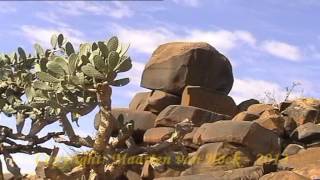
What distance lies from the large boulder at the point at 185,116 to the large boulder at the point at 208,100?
2.40 ft

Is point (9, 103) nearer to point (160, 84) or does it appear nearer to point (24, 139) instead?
point (24, 139)

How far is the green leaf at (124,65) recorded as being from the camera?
7.91 metres

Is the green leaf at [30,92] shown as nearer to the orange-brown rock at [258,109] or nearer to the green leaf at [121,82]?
the green leaf at [121,82]

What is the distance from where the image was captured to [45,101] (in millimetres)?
8727

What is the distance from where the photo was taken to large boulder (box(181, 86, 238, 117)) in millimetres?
16139

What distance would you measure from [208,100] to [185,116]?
5.25 ft

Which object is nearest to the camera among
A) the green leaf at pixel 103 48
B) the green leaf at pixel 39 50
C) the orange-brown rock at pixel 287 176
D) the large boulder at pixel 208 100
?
the green leaf at pixel 103 48

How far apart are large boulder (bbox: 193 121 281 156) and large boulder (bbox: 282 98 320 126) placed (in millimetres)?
1949

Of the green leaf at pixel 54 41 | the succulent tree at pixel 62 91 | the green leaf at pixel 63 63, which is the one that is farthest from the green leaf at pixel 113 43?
the green leaf at pixel 54 41

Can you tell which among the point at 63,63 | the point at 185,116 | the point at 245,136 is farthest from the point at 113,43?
the point at 185,116

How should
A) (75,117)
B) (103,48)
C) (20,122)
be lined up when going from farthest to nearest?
(20,122) < (75,117) < (103,48)

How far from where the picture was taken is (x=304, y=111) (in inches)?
590

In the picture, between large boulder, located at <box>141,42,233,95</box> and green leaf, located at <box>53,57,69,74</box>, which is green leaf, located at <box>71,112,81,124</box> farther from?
large boulder, located at <box>141,42,233,95</box>

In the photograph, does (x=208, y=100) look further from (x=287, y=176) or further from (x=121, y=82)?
(x=121, y=82)
